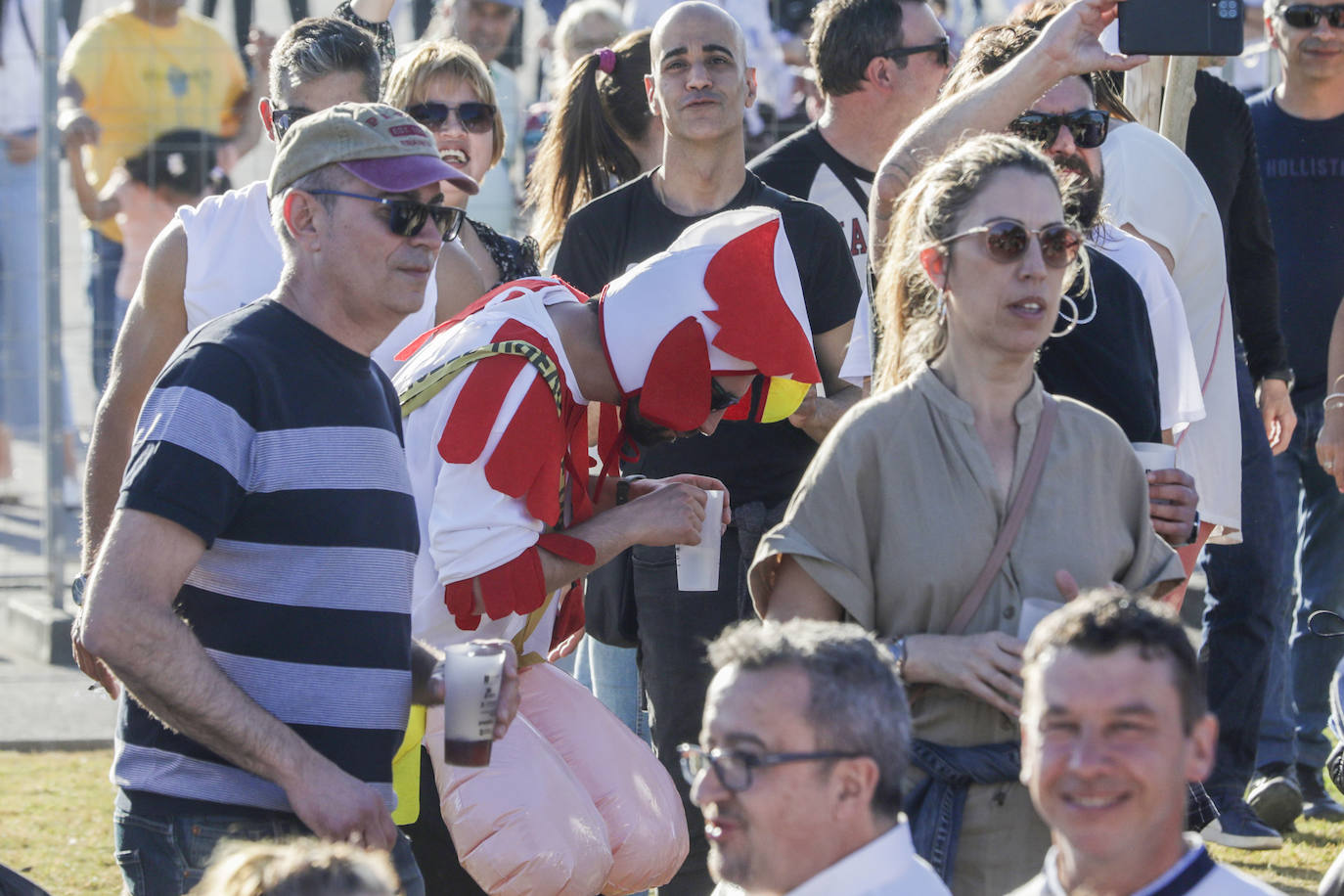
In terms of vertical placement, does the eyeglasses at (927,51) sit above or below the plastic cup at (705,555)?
above

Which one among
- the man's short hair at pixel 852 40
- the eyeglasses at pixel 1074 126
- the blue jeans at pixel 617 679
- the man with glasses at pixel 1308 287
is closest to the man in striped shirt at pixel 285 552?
the eyeglasses at pixel 1074 126

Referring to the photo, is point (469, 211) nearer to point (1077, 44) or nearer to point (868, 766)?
point (1077, 44)

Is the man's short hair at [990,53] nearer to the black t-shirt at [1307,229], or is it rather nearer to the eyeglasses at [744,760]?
the eyeglasses at [744,760]

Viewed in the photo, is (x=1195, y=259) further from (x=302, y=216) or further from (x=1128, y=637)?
(x=302, y=216)

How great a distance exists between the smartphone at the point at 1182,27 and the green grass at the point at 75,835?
2.25 meters

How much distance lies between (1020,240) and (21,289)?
583 centimetres

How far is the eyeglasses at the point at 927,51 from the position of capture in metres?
5.34

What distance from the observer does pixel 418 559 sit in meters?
3.50

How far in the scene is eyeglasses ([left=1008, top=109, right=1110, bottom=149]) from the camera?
3854mm

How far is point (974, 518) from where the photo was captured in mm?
3008

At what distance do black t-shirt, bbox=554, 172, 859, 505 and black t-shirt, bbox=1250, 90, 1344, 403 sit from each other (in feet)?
7.05

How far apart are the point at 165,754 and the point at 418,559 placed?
665mm

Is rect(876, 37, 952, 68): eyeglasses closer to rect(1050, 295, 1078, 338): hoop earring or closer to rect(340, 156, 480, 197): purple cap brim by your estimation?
rect(1050, 295, 1078, 338): hoop earring

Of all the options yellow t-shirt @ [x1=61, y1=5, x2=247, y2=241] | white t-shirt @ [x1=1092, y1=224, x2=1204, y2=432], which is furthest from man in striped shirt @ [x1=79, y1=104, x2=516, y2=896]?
yellow t-shirt @ [x1=61, y1=5, x2=247, y2=241]
